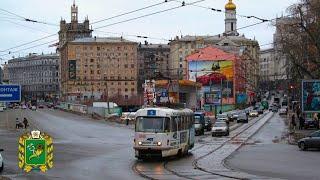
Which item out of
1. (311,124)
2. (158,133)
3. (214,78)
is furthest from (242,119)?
(158,133)

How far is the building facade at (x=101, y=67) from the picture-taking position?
548 ft

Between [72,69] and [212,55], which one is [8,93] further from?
[72,69]

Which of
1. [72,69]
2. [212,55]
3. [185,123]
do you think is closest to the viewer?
[185,123]

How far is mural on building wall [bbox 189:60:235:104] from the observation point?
433 ft

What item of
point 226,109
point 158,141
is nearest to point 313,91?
point 158,141

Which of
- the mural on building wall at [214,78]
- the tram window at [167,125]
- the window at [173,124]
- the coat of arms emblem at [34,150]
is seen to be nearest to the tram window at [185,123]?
the window at [173,124]

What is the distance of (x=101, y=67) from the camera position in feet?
556

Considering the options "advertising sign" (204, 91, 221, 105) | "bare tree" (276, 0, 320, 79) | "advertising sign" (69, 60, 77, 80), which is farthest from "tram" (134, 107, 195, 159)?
"advertising sign" (69, 60, 77, 80)

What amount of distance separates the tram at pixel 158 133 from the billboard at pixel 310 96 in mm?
Result: 17729

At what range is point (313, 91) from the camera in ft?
159

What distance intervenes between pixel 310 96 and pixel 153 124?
20634mm

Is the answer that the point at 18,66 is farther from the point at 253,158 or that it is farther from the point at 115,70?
the point at 253,158

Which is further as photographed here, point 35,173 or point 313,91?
point 313,91

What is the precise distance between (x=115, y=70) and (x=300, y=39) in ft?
360
